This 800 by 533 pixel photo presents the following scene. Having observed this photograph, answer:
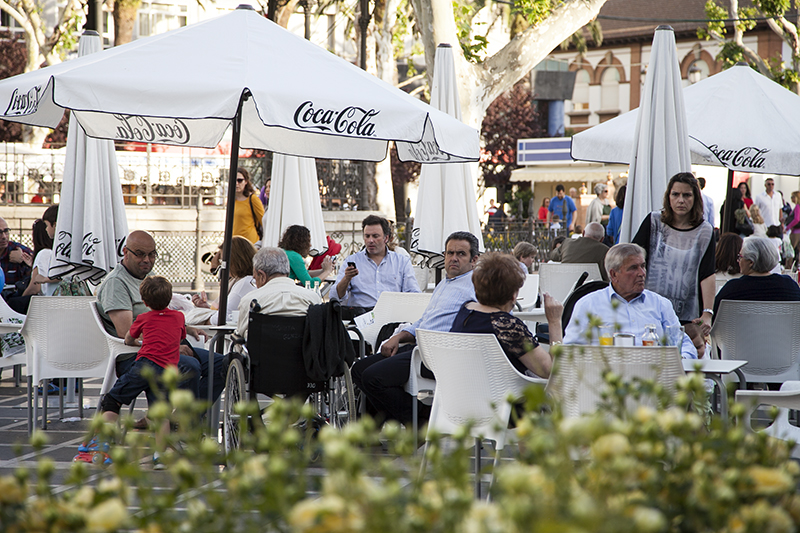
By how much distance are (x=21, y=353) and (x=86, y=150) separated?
175 centimetres

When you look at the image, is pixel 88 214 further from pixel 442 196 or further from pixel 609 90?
pixel 609 90

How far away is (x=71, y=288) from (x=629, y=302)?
4.54m

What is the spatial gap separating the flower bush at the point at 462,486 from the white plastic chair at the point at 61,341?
15.5 ft

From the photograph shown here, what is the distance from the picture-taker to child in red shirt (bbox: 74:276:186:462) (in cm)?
523

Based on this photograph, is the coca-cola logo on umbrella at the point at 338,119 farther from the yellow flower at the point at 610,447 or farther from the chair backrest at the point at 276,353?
the yellow flower at the point at 610,447

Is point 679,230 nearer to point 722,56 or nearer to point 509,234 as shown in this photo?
point 509,234

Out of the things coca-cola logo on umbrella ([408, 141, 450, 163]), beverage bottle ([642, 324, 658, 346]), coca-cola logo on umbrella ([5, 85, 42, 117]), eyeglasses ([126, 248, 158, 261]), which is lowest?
beverage bottle ([642, 324, 658, 346])

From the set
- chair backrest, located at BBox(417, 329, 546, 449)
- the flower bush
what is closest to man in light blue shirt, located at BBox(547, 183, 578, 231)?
chair backrest, located at BBox(417, 329, 546, 449)

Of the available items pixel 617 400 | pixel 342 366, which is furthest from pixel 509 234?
pixel 617 400

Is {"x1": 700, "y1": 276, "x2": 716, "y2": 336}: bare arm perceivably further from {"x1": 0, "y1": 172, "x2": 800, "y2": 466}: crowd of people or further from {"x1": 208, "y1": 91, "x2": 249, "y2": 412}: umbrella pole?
{"x1": 208, "y1": 91, "x2": 249, "y2": 412}: umbrella pole

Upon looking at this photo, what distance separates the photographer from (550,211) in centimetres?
2433

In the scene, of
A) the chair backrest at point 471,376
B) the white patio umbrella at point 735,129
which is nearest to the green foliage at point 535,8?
the white patio umbrella at point 735,129

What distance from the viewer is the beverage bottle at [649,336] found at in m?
4.35

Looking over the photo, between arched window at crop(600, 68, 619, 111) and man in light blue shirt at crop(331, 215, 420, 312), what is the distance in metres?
47.5
